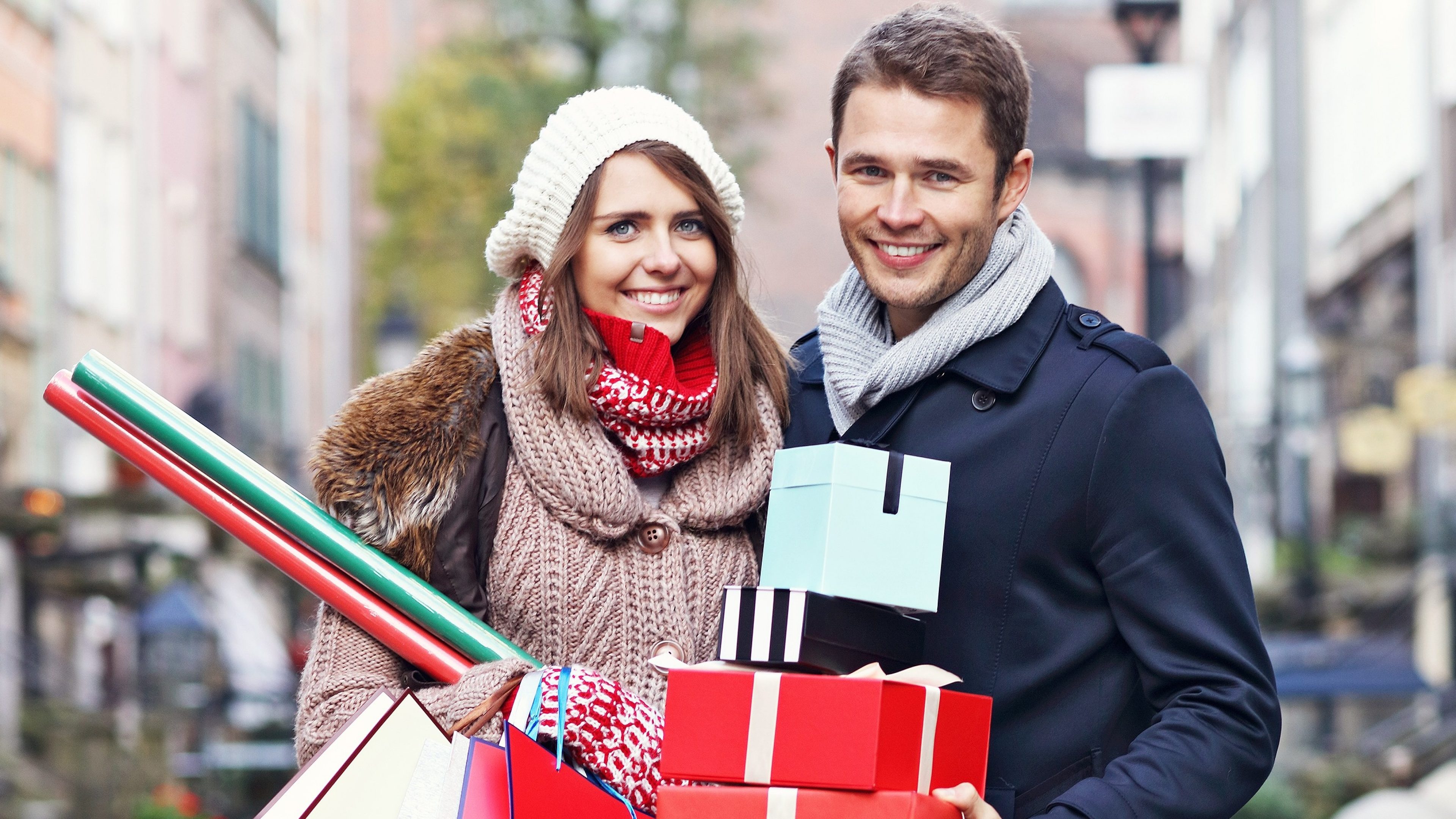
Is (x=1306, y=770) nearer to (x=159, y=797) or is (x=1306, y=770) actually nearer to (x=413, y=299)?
(x=159, y=797)

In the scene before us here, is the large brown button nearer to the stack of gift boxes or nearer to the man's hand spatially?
the stack of gift boxes

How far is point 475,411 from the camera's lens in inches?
115

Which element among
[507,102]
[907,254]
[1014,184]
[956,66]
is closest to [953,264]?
[907,254]

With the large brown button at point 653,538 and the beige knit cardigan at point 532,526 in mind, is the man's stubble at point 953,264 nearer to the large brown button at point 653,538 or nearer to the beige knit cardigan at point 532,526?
Result: the beige knit cardigan at point 532,526

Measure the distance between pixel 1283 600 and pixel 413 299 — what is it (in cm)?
1672

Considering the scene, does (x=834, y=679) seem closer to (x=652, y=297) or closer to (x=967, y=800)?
(x=967, y=800)

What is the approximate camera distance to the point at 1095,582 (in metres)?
2.58

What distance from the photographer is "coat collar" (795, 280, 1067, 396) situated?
2676 mm

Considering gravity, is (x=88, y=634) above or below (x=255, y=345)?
below

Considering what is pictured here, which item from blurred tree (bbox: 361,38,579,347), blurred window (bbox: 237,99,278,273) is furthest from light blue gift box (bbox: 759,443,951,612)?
blurred window (bbox: 237,99,278,273)

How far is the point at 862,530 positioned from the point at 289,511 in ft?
3.31

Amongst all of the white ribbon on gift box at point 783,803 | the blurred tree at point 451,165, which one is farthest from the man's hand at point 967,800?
the blurred tree at point 451,165

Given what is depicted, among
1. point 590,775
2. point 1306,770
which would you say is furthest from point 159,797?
point 590,775

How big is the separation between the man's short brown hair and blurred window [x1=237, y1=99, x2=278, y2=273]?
25.6 m
